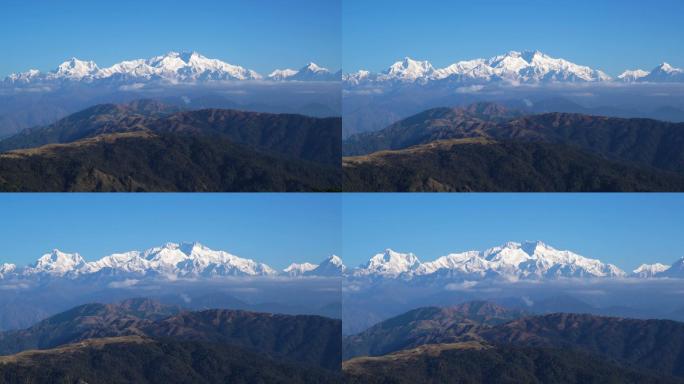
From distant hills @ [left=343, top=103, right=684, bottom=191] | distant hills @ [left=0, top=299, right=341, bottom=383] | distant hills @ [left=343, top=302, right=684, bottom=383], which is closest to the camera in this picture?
distant hills @ [left=343, top=103, right=684, bottom=191]

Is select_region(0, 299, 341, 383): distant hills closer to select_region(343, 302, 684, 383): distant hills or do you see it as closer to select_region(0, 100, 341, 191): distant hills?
select_region(343, 302, 684, 383): distant hills

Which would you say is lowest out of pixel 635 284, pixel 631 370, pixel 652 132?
Answer: pixel 635 284

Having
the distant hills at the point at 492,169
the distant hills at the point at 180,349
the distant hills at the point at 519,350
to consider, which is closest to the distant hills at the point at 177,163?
the distant hills at the point at 492,169

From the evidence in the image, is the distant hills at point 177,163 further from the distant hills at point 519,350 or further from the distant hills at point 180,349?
the distant hills at point 519,350

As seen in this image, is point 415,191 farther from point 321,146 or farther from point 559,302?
point 559,302

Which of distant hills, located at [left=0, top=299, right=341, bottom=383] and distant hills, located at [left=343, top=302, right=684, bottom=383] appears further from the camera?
distant hills, located at [left=343, top=302, right=684, bottom=383]

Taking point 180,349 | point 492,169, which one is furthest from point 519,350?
point 180,349

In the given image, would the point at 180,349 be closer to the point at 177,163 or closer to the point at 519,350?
the point at 177,163

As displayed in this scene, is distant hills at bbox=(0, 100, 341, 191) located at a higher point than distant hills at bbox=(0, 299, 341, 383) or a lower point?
higher

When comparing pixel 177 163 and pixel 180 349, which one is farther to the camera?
pixel 180 349

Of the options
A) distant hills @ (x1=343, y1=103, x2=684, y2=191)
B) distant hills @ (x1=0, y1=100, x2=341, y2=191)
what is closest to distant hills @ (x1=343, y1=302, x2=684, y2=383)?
distant hills @ (x1=343, y1=103, x2=684, y2=191)

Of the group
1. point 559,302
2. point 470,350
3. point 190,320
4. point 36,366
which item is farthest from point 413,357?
point 559,302
